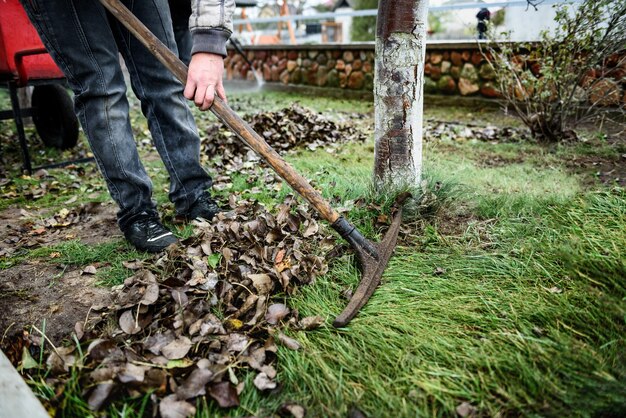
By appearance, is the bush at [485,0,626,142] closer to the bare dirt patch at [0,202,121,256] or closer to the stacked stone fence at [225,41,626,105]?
the stacked stone fence at [225,41,626,105]

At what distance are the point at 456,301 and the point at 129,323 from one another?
1182mm

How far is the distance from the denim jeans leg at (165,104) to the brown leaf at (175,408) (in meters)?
1.30

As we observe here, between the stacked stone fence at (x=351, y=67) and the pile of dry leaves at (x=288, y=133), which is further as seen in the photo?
the stacked stone fence at (x=351, y=67)

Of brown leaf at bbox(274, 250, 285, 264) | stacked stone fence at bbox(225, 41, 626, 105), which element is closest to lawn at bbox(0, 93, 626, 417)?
brown leaf at bbox(274, 250, 285, 264)

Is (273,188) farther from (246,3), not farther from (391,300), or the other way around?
(246,3)

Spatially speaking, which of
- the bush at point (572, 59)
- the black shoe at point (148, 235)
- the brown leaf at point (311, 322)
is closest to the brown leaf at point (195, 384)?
the brown leaf at point (311, 322)

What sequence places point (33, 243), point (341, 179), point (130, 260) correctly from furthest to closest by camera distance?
point (341, 179) → point (33, 243) → point (130, 260)

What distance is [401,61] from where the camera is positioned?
2.05m

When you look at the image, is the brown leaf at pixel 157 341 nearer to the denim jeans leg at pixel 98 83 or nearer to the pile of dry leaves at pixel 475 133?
the denim jeans leg at pixel 98 83

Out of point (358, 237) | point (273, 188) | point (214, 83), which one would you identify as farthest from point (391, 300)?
point (273, 188)

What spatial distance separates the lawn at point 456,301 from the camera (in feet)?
3.87

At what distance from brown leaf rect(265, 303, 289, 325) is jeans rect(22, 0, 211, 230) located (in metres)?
1.00

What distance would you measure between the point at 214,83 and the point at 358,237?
86 cm

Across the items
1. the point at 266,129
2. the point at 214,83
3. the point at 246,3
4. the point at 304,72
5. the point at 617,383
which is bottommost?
the point at 617,383
